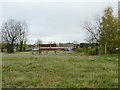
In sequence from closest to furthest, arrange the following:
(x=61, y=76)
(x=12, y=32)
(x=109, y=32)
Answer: (x=61, y=76), (x=109, y=32), (x=12, y=32)

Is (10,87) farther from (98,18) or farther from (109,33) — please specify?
(98,18)

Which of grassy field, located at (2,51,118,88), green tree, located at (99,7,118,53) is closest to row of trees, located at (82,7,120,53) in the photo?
green tree, located at (99,7,118,53)

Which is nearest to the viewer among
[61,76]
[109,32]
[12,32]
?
[61,76]

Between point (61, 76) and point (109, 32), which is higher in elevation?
point (109, 32)

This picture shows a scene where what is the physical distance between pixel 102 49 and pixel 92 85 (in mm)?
15552

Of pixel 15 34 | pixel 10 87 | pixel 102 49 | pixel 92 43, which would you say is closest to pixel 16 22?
pixel 15 34

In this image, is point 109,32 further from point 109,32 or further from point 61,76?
point 61,76

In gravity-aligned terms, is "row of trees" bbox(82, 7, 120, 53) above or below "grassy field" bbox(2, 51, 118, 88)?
above

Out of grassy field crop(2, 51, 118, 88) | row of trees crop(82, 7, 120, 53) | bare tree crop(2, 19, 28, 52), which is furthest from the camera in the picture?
bare tree crop(2, 19, 28, 52)

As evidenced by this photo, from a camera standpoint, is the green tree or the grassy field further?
the green tree

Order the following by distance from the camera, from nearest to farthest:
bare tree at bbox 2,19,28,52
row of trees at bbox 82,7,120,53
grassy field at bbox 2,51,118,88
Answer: grassy field at bbox 2,51,118,88
row of trees at bbox 82,7,120,53
bare tree at bbox 2,19,28,52

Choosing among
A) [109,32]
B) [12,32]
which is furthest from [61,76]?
[12,32]

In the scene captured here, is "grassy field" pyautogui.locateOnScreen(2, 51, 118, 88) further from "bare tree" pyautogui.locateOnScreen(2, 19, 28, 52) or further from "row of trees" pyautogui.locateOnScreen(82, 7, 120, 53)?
"bare tree" pyautogui.locateOnScreen(2, 19, 28, 52)

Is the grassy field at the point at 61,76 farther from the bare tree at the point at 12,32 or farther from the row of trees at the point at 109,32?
the bare tree at the point at 12,32
